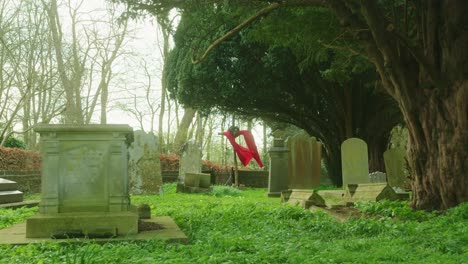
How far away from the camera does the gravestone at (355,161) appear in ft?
45.4

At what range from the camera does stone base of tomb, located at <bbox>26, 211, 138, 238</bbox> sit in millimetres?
5684

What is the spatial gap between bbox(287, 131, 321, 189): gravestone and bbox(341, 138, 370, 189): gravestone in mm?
3249

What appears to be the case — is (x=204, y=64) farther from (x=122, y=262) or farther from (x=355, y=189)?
(x=122, y=262)

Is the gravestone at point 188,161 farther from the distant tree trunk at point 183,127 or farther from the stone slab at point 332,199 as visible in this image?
the distant tree trunk at point 183,127

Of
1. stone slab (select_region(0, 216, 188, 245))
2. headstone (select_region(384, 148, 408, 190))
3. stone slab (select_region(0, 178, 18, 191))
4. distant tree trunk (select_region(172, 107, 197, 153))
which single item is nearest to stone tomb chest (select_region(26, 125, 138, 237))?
stone slab (select_region(0, 216, 188, 245))

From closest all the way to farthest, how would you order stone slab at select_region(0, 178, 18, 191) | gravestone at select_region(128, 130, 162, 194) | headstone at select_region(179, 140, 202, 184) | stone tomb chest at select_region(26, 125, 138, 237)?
stone tomb chest at select_region(26, 125, 138, 237) < stone slab at select_region(0, 178, 18, 191) < gravestone at select_region(128, 130, 162, 194) < headstone at select_region(179, 140, 202, 184)

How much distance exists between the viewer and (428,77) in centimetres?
770

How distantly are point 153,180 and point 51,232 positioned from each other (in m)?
9.54

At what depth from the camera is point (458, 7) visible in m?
7.62

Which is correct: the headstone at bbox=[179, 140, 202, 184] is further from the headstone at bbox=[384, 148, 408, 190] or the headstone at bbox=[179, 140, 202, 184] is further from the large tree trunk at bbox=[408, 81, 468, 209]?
the large tree trunk at bbox=[408, 81, 468, 209]

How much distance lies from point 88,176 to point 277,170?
8920 mm

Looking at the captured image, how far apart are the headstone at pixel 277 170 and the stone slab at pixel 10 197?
261 inches

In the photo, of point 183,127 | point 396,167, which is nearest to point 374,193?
point 396,167

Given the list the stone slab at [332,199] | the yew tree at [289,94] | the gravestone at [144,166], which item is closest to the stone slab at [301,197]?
the stone slab at [332,199]
